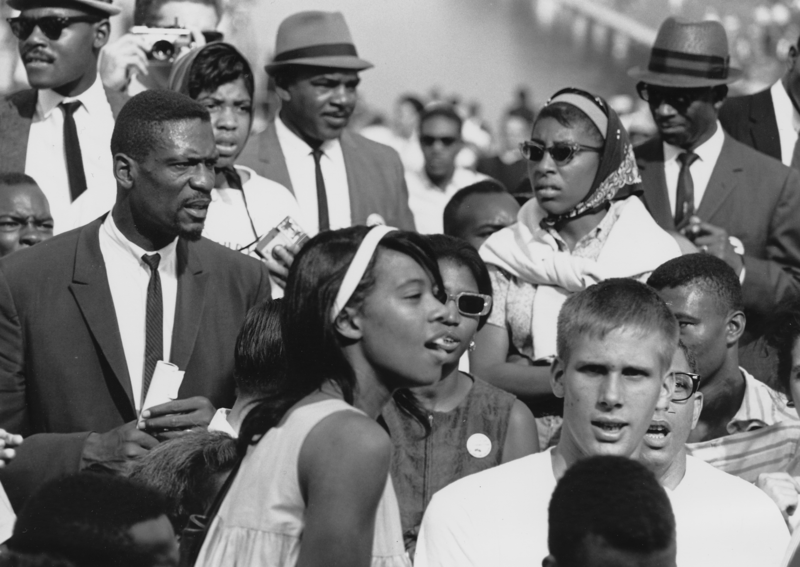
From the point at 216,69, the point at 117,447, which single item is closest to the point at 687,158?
the point at 216,69

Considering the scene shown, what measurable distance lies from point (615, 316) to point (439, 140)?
600 centimetres

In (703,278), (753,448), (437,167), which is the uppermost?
(703,278)

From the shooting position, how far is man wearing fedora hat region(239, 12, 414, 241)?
262 inches

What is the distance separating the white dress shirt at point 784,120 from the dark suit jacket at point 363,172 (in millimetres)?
1933

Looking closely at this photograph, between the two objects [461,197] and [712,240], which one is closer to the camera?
[712,240]

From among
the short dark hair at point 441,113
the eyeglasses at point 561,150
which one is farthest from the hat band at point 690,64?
the short dark hair at point 441,113

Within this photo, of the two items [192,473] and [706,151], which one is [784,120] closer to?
[706,151]

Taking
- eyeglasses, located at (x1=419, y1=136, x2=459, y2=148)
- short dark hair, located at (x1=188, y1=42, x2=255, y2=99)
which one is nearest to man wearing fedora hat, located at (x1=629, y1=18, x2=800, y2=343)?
short dark hair, located at (x1=188, y1=42, x2=255, y2=99)

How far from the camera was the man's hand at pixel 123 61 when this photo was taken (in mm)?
6758

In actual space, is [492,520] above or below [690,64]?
below

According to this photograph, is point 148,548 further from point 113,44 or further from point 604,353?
point 113,44

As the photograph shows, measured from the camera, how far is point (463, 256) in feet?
16.4

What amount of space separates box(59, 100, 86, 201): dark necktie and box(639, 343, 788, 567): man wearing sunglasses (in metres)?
3.06

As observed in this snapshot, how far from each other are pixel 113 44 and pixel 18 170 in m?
1.02
